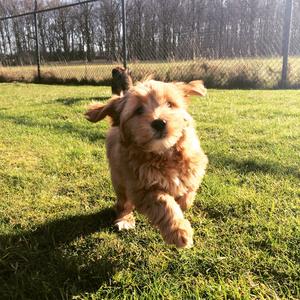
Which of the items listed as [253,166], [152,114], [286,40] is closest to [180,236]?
[152,114]

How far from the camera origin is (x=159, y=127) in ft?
6.90

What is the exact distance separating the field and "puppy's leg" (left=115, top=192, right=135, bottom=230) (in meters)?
7.12

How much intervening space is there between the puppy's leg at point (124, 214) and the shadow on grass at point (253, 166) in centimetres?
124

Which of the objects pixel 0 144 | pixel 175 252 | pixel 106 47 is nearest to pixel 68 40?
pixel 106 47

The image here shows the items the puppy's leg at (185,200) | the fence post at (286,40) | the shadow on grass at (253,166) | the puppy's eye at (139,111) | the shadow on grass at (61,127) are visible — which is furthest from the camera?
the fence post at (286,40)

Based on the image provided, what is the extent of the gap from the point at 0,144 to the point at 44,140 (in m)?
0.56

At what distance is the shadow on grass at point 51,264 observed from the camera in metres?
2.03

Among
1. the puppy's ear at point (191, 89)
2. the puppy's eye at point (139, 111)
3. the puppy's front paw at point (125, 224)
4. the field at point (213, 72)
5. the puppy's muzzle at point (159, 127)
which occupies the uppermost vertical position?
the puppy's ear at point (191, 89)

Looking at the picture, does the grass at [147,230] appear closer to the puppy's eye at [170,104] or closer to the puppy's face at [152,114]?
the puppy's face at [152,114]

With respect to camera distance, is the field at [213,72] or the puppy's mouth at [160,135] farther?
the field at [213,72]

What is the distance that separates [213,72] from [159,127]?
28.2ft

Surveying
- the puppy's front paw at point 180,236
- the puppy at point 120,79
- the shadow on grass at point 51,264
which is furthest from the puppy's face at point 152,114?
the puppy at point 120,79

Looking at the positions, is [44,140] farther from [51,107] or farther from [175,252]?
[175,252]

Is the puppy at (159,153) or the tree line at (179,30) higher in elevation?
the tree line at (179,30)
